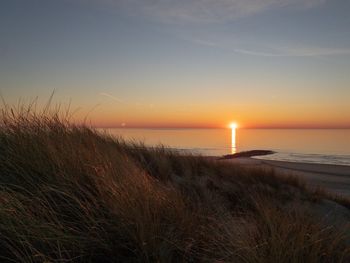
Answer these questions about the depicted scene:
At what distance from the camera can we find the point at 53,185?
3480 millimetres

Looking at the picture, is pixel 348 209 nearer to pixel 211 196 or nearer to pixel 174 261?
pixel 211 196

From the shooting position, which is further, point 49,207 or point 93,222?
point 49,207

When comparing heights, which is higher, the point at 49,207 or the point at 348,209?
the point at 49,207

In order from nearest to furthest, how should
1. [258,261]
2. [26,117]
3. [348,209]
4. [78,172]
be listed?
1. [258,261]
2. [78,172]
3. [26,117]
4. [348,209]

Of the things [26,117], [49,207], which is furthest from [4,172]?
[26,117]

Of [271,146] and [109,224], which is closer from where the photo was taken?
[109,224]

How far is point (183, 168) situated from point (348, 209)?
14.0 ft

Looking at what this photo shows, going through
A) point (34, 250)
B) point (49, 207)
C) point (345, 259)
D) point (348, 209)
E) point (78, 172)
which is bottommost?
point (348, 209)

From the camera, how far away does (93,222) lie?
9.96 feet

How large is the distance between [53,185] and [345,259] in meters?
2.78

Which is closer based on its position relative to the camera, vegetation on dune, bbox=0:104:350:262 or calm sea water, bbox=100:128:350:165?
vegetation on dune, bbox=0:104:350:262

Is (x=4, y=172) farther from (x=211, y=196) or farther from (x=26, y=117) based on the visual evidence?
(x=211, y=196)

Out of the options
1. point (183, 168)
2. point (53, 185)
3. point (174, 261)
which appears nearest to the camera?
point (174, 261)

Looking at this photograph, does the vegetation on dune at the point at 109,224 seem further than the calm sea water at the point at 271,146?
No
